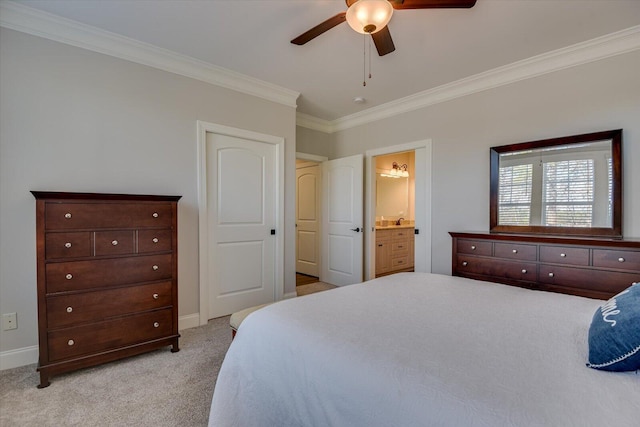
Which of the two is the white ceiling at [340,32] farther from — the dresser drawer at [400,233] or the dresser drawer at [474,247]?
the dresser drawer at [400,233]

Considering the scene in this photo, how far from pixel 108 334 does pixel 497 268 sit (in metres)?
3.18

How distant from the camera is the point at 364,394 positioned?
0.89 metres

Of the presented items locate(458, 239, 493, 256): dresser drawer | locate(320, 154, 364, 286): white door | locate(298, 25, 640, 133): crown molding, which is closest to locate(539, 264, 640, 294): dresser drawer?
locate(458, 239, 493, 256): dresser drawer

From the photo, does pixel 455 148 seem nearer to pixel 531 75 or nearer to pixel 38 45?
pixel 531 75

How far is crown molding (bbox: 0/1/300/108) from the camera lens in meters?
2.21

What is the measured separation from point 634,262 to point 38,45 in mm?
4616

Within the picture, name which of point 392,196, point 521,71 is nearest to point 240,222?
point 521,71

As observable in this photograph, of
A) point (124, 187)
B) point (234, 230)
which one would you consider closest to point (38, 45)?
point (124, 187)

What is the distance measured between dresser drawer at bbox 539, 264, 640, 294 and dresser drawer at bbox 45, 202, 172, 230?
3079mm

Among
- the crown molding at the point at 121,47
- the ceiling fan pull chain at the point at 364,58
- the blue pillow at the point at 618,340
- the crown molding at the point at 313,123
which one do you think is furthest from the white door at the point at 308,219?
the blue pillow at the point at 618,340

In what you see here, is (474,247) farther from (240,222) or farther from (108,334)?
(108,334)

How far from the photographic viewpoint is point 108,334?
2.18m

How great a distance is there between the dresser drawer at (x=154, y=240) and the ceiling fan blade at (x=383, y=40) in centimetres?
208

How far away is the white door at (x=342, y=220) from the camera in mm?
4266
